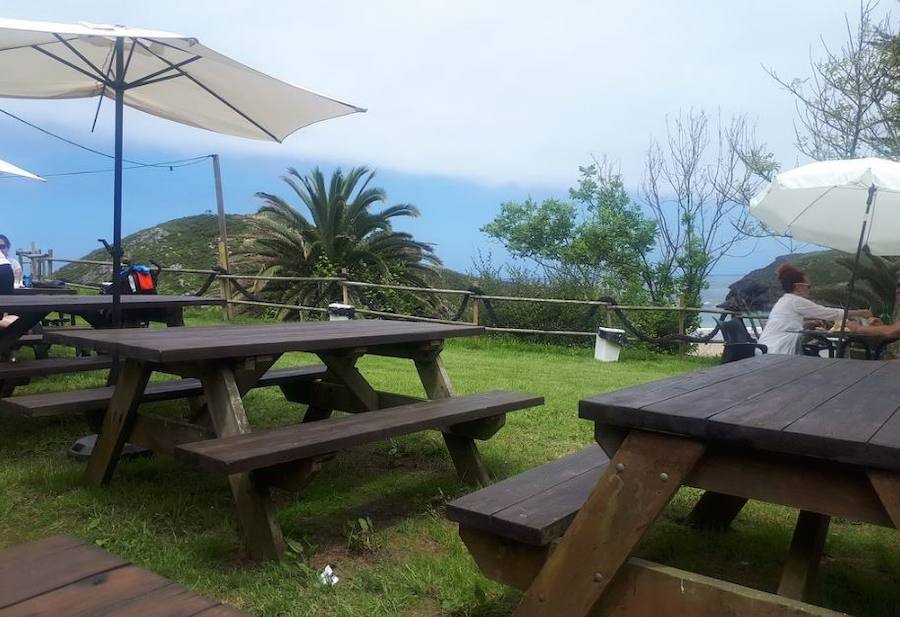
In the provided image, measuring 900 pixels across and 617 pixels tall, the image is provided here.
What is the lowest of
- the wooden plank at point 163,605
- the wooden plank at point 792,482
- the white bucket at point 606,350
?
the white bucket at point 606,350

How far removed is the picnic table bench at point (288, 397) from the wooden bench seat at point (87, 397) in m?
0.12

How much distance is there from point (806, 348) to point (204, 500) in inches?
241

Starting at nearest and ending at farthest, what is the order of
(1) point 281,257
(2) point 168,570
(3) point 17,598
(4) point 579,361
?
(3) point 17,598 < (2) point 168,570 < (4) point 579,361 < (1) point 281,257

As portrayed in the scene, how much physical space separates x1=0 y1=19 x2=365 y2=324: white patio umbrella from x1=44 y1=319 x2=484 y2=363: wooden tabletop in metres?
0.96

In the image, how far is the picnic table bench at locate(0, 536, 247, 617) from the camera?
117 cm

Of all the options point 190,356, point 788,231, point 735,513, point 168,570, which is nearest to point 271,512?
point 168,570

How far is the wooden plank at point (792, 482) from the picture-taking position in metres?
1.51

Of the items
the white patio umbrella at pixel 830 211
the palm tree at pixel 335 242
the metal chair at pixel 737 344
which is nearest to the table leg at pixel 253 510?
the metal chair at pixel 737 344

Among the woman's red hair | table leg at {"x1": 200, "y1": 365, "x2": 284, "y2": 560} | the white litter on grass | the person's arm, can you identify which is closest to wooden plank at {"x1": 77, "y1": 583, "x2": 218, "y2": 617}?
the white litter on grass

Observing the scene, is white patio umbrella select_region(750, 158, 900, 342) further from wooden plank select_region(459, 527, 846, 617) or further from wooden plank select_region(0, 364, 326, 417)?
wooden plank select_region(459, 527, 846, 617)

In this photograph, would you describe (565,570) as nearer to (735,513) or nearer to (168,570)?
(168,570)

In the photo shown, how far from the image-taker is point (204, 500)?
3150mm

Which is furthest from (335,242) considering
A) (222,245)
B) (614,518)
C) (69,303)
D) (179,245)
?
(179,245)

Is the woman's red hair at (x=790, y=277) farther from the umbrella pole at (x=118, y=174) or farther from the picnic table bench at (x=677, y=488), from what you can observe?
the umbrella pole at (x=118, y=174)
